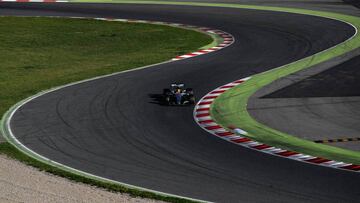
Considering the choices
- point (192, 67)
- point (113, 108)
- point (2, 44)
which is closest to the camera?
point (113, 108)

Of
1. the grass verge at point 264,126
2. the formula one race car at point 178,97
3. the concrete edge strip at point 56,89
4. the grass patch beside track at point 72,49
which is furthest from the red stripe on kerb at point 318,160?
the grass patch beside track at point 72,49

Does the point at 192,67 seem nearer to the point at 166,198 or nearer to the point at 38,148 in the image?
the point at 38,148

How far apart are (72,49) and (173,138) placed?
1918cm

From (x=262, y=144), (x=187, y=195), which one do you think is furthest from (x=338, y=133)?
(x=187, y=195)

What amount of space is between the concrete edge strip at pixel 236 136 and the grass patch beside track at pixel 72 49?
667 cm

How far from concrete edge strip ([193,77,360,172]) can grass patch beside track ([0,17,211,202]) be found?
6.67 meters

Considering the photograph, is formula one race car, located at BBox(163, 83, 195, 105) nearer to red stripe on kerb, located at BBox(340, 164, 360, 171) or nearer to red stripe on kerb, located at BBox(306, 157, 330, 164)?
red stripe on kerb, located at BBox(306, 157, 330, 164)

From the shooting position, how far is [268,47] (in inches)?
1581

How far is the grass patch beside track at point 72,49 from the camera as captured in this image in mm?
33594

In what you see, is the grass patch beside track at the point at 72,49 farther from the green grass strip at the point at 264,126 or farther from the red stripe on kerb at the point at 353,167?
the red stripe on kerb at the point at 353,167

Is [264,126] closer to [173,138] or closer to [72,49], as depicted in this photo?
[173,138]

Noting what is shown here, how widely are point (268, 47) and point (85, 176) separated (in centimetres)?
2195

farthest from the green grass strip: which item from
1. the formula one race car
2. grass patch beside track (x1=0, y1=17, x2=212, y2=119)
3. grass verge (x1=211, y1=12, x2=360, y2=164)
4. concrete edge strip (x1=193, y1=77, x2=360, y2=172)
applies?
grass patch beside track (x1=0, y1=17, x2=212, y2=119)

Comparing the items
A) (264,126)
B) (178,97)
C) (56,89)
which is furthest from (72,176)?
(56,89)
